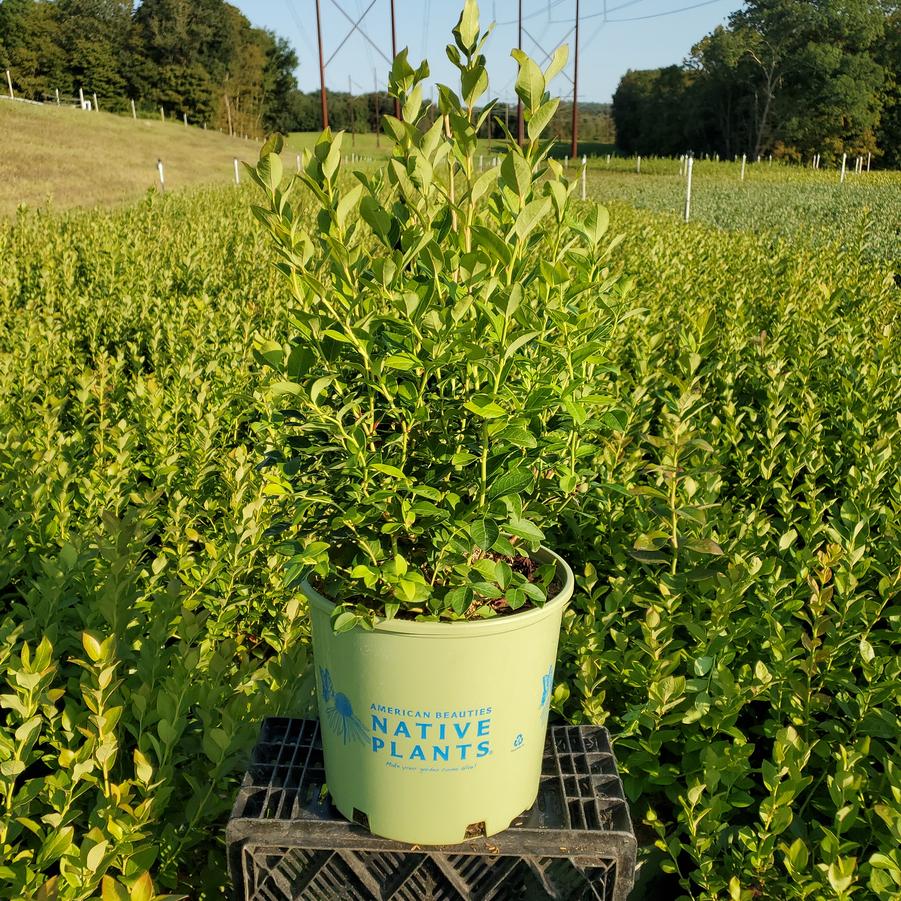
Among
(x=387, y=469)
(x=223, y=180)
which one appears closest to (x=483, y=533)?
(x=387, y=469)

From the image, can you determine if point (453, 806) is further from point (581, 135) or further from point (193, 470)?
point (581, 135)

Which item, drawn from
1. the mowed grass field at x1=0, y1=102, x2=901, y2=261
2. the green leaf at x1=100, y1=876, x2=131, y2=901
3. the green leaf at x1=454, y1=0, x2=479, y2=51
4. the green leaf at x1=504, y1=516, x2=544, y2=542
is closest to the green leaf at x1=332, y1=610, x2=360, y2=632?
the green leaf at x1=504, y1=516, x2=544, y2=542

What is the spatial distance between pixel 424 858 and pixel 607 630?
1.26 meters

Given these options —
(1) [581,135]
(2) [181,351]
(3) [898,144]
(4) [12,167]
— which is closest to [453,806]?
(2) [181,351]

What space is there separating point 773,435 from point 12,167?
29.4 m

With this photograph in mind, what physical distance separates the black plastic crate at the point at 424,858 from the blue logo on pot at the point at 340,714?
6.9 inches

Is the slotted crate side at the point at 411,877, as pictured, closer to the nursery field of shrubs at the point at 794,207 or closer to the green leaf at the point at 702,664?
the green leaf at the point at 702,664

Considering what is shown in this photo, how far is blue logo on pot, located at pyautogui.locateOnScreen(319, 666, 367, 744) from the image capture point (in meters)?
1.40

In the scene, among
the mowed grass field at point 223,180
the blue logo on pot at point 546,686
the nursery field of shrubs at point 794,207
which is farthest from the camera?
the mowed grass field at point 223,180

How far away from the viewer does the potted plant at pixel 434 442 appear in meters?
1.31

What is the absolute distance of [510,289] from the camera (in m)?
1.30

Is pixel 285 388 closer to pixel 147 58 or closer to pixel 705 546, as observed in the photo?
pixel 705 546

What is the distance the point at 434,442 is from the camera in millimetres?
1447

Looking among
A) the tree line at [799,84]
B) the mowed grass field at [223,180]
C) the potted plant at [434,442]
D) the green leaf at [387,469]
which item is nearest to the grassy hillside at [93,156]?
the mowed grass field at [223,180]
